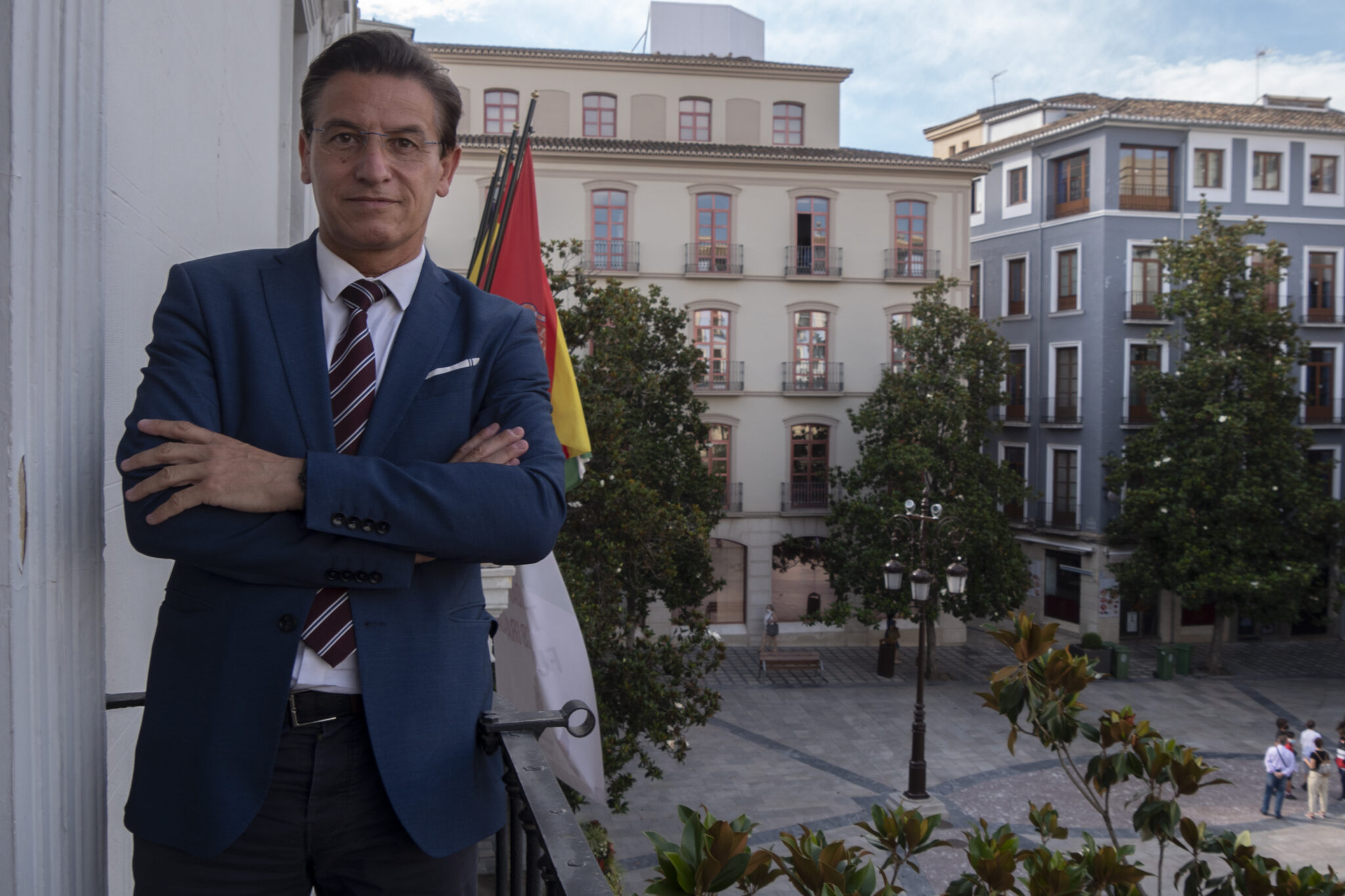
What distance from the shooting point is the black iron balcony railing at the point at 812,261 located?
92.2ft

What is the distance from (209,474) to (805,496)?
87.7 ft

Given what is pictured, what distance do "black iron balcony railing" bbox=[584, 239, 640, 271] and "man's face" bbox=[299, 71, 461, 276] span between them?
25.5 meters

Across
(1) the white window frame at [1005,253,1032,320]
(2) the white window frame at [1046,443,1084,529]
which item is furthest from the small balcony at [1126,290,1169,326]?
(2) the white window frame at [1046,443,1084,529]

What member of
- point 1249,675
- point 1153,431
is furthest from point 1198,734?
point 1153,431

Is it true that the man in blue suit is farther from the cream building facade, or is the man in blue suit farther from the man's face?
the cream building facade

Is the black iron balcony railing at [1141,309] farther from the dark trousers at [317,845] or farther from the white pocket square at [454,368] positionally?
the dark trousers at [317,845]

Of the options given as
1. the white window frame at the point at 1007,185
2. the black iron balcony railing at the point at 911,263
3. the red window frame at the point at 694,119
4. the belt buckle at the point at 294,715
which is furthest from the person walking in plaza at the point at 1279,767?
the red window frame at the point at 694,119

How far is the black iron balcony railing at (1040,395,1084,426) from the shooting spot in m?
30.1

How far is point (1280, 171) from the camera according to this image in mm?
30750

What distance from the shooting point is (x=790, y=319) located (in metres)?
28.3

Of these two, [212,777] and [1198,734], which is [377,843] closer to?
[212,777]

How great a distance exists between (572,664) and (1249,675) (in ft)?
79.0

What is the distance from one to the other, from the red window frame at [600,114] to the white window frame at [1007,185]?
13.0 meters

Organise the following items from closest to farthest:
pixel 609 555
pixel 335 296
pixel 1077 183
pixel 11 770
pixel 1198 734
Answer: pixel 11 770, pixel 335 296, pixel 609 555, pixel 1198 734, pixel 1077 183
